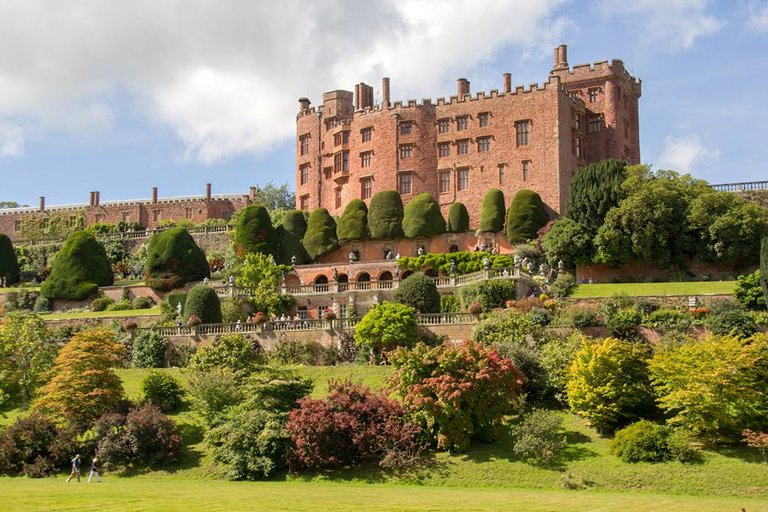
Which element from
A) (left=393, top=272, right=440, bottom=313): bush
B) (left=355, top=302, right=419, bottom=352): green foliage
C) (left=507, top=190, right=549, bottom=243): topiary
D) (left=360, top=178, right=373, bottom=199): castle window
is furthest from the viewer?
(left=360, top=178, right=373, bottom=199): castle window

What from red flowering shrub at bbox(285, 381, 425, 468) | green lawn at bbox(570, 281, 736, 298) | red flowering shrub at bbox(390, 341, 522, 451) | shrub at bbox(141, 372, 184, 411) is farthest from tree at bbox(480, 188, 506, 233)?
red flowering shrub at bbox(285, 381, 425, 468)

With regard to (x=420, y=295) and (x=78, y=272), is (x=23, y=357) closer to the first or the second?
(x=420, y=295)

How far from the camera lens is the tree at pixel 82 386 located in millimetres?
39188

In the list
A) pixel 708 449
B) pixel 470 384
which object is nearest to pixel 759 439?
pixel 708 449

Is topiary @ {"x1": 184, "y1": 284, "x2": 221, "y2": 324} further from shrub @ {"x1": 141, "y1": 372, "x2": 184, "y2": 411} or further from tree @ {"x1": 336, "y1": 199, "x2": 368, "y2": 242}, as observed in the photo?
tree @ {"x1": 336, "y1": 199, "x2": 368, "y2": 242}

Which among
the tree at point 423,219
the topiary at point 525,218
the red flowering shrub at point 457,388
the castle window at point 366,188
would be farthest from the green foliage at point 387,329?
the castle window at point 366,188

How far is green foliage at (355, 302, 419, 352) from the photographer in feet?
145

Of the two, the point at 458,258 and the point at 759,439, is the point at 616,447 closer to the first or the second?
the point at 759,439

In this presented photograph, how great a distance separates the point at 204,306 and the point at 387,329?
35.3 ft

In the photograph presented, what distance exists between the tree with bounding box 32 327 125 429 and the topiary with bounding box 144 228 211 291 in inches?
876

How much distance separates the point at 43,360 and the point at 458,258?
2538 cm

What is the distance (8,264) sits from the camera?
73.8 m

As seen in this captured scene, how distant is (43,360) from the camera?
146 ft

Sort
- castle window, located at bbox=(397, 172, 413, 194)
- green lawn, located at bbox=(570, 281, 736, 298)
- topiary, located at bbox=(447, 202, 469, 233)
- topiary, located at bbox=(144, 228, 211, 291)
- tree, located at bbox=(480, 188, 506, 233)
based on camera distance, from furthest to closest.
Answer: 1. castle window, located at bbox=(397, 172, 413, 194)
2. topiary, located at bbox=(447, 202, 469, 233)
3. tree, located at bbox=(480, 188, 506, 233)
4. topiary, located at bbox=(144, 228, 211, 291)
5. green lawn, located at bbox=(570, 281, 736, 298)
